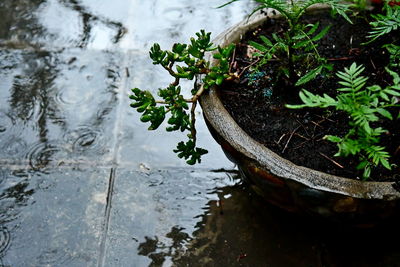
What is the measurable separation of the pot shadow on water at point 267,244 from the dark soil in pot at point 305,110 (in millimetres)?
332

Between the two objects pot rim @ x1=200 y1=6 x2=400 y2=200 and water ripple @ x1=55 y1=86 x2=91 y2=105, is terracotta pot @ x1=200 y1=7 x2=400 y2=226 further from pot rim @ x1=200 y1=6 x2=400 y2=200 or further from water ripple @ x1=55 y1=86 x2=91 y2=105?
water ripple @ x1=55 y1=86 x2=91 y2=105

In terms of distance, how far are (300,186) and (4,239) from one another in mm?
1239

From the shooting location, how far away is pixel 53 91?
2.61 metres

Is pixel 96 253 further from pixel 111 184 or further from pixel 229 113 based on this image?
pixel 229 113

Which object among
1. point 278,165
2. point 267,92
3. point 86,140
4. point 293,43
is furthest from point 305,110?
point 86,140

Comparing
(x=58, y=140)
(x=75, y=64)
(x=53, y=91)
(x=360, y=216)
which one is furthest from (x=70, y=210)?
(x=360, y=216)

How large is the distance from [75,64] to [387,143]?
1.71 meters

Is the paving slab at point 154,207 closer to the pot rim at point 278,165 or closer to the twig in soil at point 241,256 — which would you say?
the twig in soil at point 241,256

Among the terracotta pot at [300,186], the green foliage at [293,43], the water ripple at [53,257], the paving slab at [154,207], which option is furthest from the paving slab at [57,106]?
the green foliage at [293,43]

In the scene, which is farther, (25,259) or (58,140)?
(58,140)

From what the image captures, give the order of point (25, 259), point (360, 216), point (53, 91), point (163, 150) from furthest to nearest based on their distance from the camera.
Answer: point (53, 91)
point (163, 150)
point (25, 259)
point (360, 216)

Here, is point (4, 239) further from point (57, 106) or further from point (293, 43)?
point (293, 43)

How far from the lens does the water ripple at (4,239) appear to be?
202 cm

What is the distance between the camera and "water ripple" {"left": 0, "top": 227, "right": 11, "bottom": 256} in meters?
2.02
